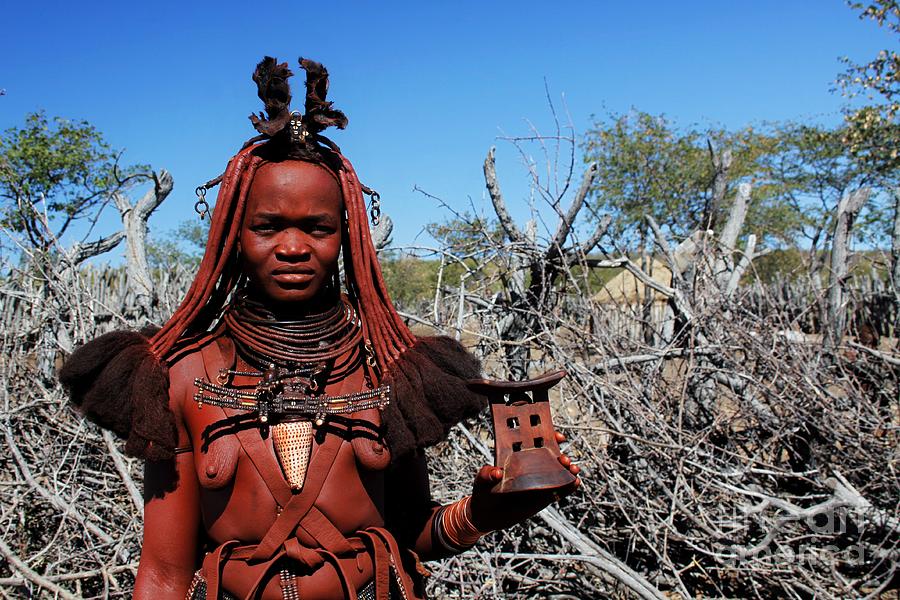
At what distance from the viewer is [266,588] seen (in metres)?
1.56

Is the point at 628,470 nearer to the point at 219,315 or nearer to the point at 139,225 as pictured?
the point at 219,315

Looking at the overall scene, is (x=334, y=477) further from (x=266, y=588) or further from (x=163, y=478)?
(x=163, y=478)

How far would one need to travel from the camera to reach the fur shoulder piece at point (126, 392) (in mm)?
1557

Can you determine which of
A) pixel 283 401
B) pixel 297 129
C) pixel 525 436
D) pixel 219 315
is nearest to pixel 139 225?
pixel 219 315

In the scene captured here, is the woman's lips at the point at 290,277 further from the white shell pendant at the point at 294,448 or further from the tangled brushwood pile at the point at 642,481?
the tangled brushwood pile at the point at 642,481

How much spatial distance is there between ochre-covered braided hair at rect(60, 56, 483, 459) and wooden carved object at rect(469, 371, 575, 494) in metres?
0.24

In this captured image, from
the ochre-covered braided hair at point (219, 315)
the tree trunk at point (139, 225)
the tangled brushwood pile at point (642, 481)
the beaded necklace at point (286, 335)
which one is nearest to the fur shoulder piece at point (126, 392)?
the ochre-covered braided hair at point (219, 315)

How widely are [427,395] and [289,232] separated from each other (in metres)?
0.49

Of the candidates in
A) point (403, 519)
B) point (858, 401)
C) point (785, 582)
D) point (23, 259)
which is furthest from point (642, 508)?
point (23, 259)

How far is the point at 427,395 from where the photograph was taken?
5.58 ft

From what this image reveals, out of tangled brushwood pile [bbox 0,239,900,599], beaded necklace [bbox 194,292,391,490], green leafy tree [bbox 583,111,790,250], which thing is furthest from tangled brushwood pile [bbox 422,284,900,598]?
green leafy tree [bbox 583,111,790,250]

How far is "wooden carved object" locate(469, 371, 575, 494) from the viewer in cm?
142

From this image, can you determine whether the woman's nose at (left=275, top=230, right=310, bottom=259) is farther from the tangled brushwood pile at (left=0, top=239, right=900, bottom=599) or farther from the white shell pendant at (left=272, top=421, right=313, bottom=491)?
the tangled brushwood pile at (left=0, top=239, right=900, bottom=599)

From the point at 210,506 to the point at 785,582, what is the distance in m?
3.27
